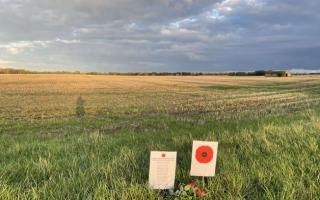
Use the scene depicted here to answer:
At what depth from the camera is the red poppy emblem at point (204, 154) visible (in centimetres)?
439

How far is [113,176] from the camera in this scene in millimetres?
4797

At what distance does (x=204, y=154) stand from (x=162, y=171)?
0.58m

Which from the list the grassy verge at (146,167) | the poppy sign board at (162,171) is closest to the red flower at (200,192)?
the grassy verge at (146,167)

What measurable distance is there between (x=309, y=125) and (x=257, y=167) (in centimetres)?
386

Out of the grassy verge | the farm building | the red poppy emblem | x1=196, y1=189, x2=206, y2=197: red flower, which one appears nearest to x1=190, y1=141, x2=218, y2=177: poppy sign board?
the red poppy emblem

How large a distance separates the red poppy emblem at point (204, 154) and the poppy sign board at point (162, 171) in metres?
0.36

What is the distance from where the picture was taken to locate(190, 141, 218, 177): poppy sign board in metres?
4.39

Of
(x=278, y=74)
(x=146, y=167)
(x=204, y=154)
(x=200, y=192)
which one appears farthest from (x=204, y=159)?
(x=278, y=74)

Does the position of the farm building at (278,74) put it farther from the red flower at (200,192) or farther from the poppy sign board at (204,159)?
the red flower at (200,192)

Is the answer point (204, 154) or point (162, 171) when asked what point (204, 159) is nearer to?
point (204, 154)

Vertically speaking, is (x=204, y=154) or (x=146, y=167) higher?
(x=204, y=154)

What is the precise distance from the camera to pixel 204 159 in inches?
174

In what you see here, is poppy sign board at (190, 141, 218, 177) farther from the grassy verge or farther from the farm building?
the farm building

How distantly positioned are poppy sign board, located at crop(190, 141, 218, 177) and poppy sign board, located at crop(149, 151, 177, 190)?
32cm
